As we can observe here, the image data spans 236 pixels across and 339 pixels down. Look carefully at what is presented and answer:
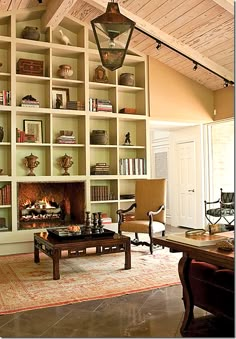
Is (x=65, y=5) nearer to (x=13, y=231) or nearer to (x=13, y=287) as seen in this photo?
(x=13, y=231)

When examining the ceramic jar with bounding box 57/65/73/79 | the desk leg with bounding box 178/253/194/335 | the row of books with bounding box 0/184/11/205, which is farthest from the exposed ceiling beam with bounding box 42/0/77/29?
the desk leg with bounding box 178/253/194/335

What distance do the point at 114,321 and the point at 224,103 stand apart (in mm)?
5356

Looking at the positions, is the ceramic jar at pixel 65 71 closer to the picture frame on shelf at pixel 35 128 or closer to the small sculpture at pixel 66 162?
the picture frame on shelf at pixel 35 128

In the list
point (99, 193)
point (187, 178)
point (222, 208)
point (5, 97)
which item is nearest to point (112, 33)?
point (5, 97)

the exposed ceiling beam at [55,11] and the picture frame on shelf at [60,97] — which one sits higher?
the exposed ceiling beam at [55,11]

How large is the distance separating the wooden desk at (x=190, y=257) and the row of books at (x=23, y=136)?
3.63 meters

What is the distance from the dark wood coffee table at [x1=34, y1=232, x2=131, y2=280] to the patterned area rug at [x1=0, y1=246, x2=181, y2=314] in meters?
0.12

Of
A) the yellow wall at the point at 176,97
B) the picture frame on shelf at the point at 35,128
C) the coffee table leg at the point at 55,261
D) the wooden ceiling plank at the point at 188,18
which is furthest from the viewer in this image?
the yellow wall at the point at 176,97

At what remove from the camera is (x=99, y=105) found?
20.9ft

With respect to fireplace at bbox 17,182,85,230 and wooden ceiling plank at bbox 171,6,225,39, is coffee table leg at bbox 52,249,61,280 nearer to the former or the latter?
fireplace at bbox 17,182,85,230


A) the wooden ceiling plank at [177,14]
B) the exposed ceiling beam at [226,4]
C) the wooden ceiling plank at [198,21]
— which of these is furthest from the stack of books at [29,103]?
the exposed ceiling beam at [226,4]

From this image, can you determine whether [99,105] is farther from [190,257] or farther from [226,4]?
[190,257]

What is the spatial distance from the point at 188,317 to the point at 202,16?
13.7 ft

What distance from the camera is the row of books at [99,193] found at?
6.27 m
